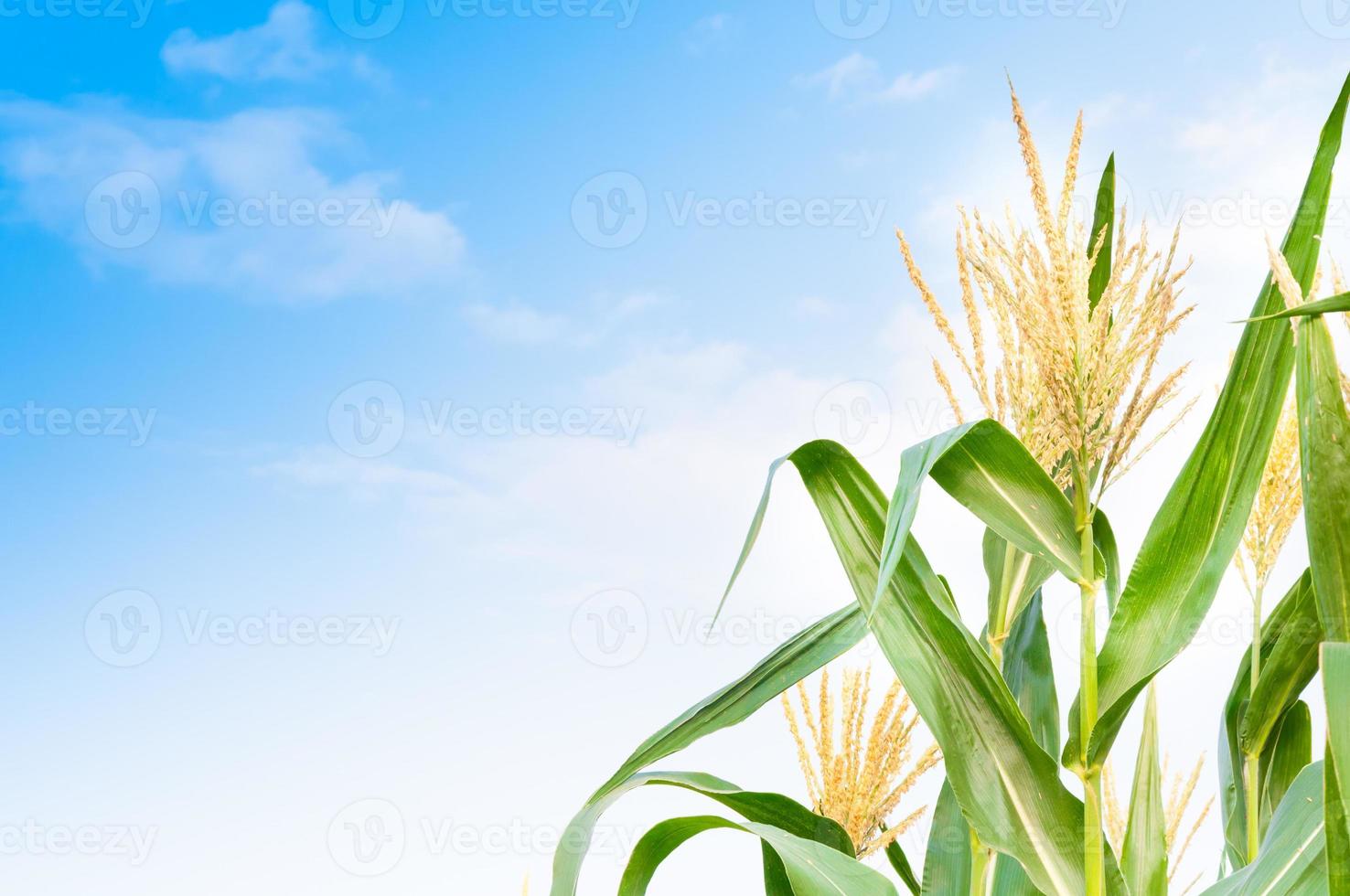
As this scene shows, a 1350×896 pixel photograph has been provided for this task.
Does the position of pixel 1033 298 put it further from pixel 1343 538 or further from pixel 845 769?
pixel 845 769

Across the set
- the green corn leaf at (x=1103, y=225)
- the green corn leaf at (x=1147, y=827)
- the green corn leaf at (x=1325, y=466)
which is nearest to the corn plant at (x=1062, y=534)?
the green corn leaf at (x=1325, y=466)

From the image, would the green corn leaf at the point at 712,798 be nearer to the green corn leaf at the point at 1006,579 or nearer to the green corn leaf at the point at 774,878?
the green corn leaf at the point at 774,878

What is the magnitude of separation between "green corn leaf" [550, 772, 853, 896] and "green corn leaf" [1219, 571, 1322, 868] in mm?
733

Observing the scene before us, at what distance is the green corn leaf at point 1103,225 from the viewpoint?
184cm

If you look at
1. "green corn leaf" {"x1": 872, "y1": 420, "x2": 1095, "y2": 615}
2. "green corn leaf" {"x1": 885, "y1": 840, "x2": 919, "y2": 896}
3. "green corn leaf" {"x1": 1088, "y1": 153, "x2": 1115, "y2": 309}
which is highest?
"green corn leaf" {"x1": 1088, "y1": 153, "x2": 1115, "y2": 309}

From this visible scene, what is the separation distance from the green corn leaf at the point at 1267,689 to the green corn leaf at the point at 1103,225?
0.57 metres

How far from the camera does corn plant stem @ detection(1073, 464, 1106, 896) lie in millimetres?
1493

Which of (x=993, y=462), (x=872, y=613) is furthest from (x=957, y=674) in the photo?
(x=993, y=462)

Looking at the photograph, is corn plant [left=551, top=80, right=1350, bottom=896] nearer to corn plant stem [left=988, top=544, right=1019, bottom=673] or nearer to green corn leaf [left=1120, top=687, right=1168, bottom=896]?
corn plant stem [left=988, top=544, right=1019, bottom=673]

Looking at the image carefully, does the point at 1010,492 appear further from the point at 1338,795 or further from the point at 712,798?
the point at 712,798

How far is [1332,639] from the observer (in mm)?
1547

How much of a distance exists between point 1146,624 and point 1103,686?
0.34 feet

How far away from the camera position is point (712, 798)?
5.83ft

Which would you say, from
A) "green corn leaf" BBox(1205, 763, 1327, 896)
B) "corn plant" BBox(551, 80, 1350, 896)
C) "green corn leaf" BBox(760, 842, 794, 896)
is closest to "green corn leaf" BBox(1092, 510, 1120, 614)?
"corn plant" BBox(551, 80, 1350, 896)
